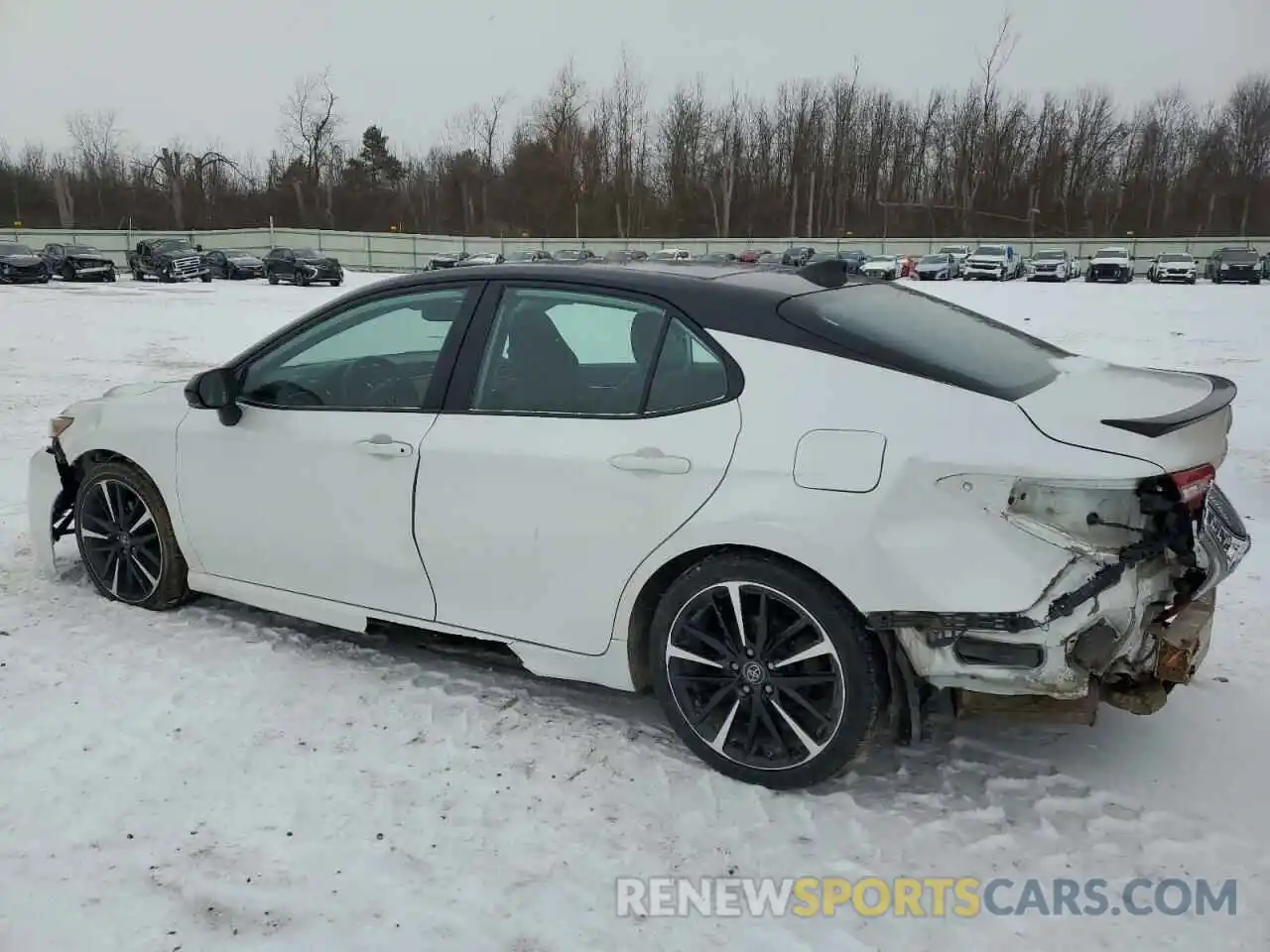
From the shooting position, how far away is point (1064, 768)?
3268 millimetres

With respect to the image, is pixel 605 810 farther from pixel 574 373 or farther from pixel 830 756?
pixel 574 373

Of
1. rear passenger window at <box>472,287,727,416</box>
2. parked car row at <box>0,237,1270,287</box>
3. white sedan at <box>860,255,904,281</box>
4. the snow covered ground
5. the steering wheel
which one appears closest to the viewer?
the snow covered ground

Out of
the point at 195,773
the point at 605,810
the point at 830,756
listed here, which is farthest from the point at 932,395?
the point at 195,773

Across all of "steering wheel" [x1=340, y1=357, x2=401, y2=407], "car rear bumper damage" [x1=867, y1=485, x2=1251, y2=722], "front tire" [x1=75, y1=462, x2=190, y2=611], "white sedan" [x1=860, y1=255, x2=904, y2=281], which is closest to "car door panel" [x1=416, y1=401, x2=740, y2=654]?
"steering wheel" [x1=340, y1=357, x2=401, y2=407]

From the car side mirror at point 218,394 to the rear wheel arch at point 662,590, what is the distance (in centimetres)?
195

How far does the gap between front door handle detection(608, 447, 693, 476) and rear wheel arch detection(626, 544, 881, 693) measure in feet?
0.85

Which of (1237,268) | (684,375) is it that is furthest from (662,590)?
(1237,268)

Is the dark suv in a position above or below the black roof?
above

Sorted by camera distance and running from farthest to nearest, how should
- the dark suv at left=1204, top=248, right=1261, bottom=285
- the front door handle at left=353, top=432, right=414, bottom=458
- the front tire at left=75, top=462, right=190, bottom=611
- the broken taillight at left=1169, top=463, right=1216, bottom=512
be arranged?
1. the dark suv at left=1204, top=248, right=1261, bottom=285
2. the front tire at left=75, top=462, right=190, bottom=611
3. the front door handle at left=353, top=432, right=414, bottom=458
4. the broken taillight at left=1169, top=463, right=1216, bottom=512

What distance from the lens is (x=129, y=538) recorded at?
4.48m

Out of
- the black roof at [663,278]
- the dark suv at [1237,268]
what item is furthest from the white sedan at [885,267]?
the black roof at [663,278]

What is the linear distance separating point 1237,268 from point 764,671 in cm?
4295

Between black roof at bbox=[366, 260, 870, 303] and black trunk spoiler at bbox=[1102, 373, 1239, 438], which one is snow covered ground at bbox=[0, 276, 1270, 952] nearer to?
black trunk spoiler at bbox=[1102, 373, 1239, 438]

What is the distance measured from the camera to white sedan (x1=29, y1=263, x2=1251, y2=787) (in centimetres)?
270
